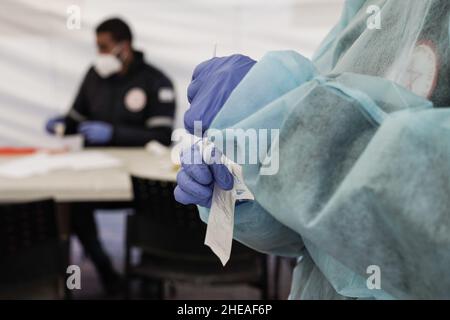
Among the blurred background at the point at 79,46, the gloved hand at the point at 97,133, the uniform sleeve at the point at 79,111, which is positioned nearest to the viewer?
the gloved hand at the point at 97,133

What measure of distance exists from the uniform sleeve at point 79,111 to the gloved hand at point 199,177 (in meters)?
2.53

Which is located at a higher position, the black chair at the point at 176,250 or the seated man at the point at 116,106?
the seated man at the point at 116,106

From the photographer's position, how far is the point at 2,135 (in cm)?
365

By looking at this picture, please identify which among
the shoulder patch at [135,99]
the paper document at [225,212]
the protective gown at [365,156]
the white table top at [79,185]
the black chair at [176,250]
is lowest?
the black chair at [176,250]

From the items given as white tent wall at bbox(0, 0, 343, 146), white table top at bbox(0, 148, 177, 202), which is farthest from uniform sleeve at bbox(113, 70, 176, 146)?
white table top at bbox(0, 148, 177, 202)

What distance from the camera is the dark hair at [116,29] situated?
2951mm

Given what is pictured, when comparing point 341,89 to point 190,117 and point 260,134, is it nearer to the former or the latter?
point 260,134

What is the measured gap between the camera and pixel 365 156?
0.49 meters

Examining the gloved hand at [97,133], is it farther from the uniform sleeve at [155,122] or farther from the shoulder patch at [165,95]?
the shoulder patch at [165,95]

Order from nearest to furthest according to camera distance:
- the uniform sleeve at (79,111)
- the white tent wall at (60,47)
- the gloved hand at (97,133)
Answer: the gloved hand at (97,133), the uniform sleeve at (79,111), the white tent wall at (60,47)

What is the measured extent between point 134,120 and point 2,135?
112 cm

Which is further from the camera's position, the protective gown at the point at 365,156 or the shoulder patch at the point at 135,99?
the shoulder patch at the point at 135,99

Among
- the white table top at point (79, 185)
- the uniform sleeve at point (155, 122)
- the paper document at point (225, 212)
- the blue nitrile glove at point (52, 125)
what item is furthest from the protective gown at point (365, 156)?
the blue nitrile glove at point (52, 125)
